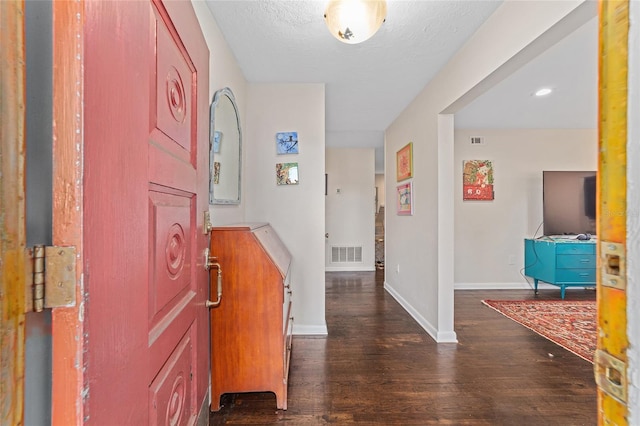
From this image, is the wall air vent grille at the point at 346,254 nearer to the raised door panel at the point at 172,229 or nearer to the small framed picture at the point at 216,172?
the small framed picture at the point at 216,172

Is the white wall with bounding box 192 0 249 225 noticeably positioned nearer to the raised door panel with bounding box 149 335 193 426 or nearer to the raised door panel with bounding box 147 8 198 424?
the raised door panel with bounding box 147 8 198 424

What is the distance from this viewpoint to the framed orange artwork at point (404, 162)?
3002mm

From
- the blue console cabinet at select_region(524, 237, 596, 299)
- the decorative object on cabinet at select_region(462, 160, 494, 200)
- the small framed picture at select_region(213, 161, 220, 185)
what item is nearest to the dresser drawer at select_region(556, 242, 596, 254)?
the blue console cabinet at select_region(524, 237, 596, 299)

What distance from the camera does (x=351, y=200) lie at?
5.21 metres

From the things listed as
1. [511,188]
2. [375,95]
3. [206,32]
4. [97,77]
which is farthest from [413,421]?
[511,188]

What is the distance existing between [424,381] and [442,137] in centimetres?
197

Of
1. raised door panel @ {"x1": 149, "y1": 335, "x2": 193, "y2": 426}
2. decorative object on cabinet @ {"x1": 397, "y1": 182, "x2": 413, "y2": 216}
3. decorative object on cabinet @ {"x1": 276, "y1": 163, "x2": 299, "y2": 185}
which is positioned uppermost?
decorative object on cabinet @ {"x1": 276, "y1": 163, "x2": 299, "y2": 185}

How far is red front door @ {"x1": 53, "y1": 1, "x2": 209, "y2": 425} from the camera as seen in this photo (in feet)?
1.29

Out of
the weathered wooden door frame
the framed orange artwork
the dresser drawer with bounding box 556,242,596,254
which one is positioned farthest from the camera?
the dresser drawer with bounding box 556,242,596,254

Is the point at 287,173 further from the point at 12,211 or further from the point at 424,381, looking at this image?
the point at 12,211

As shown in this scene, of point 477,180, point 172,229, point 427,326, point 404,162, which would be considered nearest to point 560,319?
point 427,326

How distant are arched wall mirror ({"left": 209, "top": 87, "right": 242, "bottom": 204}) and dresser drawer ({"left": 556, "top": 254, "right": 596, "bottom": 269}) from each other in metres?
4.10

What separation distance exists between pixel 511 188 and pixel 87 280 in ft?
15.9

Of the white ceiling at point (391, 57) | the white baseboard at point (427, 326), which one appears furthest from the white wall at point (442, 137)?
the white ceiling at point (391, 57)
